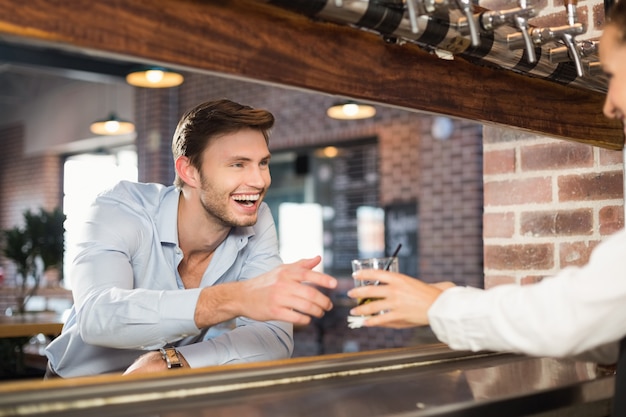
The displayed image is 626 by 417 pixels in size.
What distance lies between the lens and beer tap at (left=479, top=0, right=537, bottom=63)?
141 centimetres

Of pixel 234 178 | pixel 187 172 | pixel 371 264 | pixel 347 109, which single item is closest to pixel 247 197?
pixel 234 178

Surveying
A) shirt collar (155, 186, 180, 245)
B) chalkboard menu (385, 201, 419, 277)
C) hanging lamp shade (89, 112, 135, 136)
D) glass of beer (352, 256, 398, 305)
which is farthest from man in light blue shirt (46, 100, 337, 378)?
hanging lamp shade (89, 112, 135, 136)

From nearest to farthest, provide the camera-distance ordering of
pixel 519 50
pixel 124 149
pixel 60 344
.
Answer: pixel 519 50 < pixel 60 344 < pixel 124 149

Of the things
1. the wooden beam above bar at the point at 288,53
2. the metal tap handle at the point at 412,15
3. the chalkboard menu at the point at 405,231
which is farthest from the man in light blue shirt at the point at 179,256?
the chalkboard menu at the point at 405,231

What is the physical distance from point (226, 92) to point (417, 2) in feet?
23.2

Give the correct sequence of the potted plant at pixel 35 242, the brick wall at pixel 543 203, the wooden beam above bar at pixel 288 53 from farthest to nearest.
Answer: the potted plant at pixel 35 242, the brick wall at pixel 543 203, the wooden beam above bar at pixel 288 53

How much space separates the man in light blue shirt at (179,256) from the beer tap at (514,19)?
726mm

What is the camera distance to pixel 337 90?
4.28 feet

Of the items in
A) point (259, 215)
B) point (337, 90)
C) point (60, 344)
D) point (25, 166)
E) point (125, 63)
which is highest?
A: point (125, 63)

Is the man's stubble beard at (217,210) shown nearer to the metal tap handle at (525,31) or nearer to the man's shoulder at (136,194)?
the man's shoulder at (136,194)

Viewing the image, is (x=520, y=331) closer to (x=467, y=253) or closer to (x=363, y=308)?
(x=363, y=308)

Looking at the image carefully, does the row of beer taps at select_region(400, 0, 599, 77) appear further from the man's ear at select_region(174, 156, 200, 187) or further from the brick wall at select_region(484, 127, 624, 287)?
the man's ear at select_region(174, 156, 200, 187)

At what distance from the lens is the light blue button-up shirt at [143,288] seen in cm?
163

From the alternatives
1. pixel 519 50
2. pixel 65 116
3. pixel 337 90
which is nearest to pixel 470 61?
pixel 519 50
